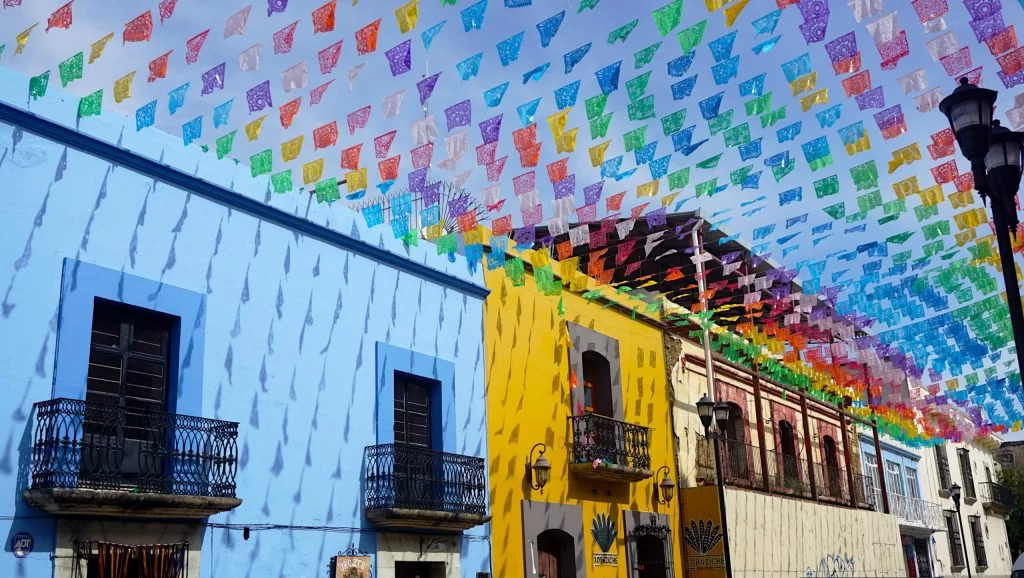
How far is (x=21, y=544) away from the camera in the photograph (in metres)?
8.16

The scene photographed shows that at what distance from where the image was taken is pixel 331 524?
431 inches

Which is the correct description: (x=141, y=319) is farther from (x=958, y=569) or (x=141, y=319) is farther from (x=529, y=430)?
(x=958, y=569)

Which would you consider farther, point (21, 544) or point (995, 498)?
point (995, 498)

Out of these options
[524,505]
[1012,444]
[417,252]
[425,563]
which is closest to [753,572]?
[524,505]

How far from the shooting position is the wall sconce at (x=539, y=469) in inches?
529

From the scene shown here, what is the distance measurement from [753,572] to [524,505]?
19.0 ft

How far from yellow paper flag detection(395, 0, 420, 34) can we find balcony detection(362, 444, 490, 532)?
5382mm

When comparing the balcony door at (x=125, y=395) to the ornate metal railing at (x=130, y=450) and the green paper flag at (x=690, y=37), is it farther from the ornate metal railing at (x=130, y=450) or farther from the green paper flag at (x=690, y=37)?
the green paper flag at (x=690, y=37)

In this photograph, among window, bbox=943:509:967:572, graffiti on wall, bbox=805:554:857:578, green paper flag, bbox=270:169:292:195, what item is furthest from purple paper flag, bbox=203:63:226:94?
window, bbox=943:509:967:572

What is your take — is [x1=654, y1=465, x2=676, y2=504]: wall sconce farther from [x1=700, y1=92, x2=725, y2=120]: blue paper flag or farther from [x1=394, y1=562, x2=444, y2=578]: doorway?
[x1=700, y1=92, x2=725, y2=120]: blue paper flag

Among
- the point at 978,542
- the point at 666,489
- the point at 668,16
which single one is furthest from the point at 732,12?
the point at 978,542

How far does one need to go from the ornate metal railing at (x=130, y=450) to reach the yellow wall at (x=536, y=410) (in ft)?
14.7

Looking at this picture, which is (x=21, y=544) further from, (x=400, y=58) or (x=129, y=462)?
(x=400, y=58)

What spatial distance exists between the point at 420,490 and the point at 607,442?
161 inches
